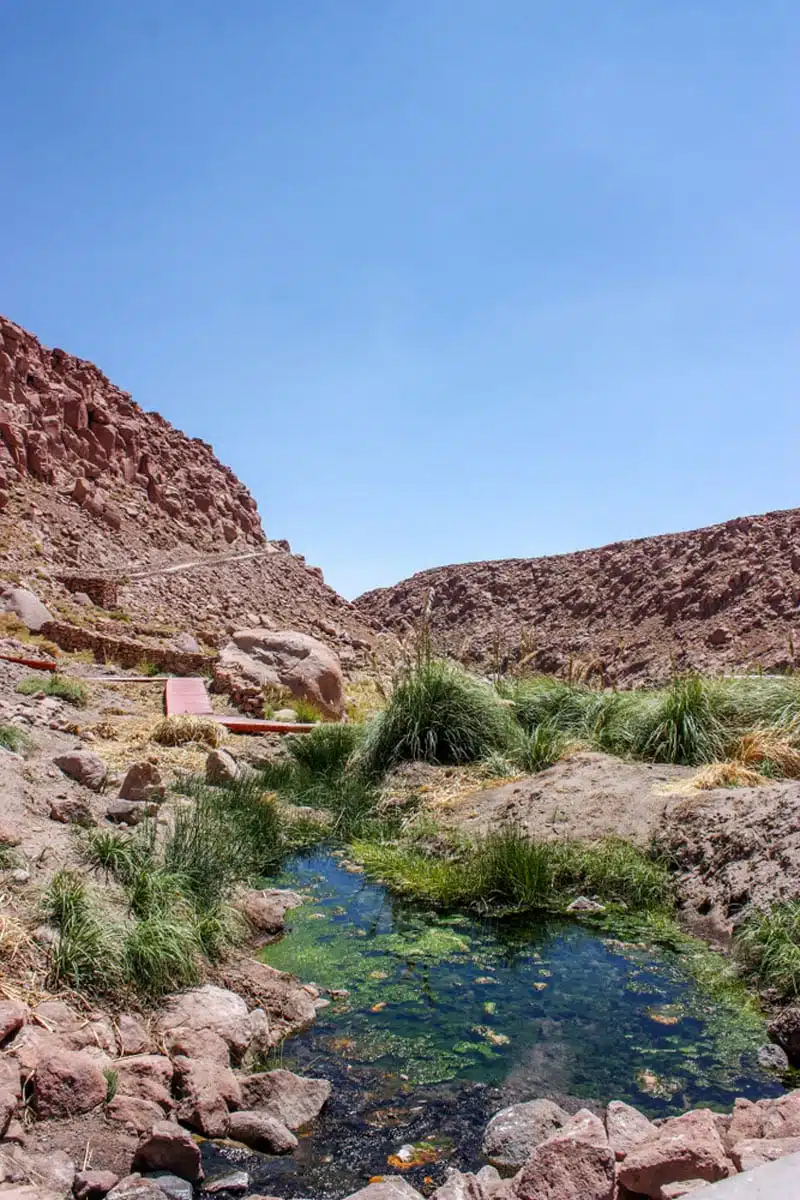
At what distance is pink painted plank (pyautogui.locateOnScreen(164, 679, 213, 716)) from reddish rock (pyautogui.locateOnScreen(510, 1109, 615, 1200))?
11.0m

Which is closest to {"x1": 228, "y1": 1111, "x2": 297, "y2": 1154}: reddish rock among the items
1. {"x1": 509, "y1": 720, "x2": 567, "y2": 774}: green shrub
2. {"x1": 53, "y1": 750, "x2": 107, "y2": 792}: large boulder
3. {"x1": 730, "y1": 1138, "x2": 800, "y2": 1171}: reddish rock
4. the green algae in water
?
the green algae in water

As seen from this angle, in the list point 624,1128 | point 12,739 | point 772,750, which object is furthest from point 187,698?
point 624,1128

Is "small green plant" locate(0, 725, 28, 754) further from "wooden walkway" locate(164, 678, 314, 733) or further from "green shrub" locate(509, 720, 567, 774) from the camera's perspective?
"green shrub" locate(509, 720, 567, 774)

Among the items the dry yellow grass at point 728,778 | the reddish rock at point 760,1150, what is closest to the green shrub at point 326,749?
the dry yellow grass at point 728,778

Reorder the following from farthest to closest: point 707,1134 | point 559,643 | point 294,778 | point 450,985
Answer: point 559,643, point 294,778, point 450,985, point 707,1134

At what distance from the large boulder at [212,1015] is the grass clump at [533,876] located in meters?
2.47

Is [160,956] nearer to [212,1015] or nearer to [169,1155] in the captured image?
[212,1015]

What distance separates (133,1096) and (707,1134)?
7.01 ft

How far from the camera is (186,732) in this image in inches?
464

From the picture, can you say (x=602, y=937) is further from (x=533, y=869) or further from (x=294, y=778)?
(x=294, y=778)

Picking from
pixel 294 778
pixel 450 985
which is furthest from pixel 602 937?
pixel 294 778

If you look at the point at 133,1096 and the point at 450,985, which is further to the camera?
the point at 450,985

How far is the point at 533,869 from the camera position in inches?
262

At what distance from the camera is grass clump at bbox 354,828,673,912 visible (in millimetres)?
6555
